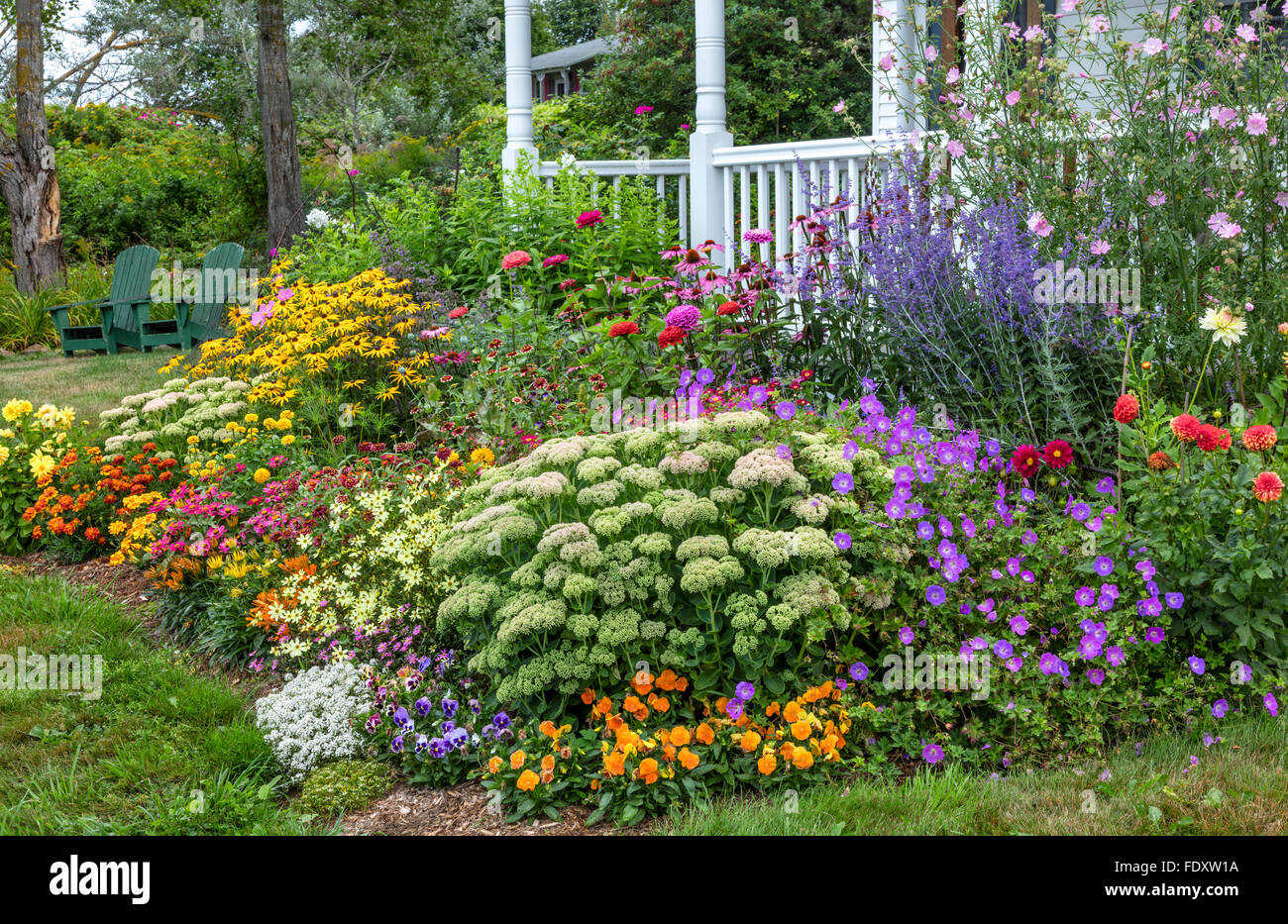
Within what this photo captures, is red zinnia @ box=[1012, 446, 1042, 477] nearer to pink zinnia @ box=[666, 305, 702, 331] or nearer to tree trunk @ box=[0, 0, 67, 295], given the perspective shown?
pink zinnia @ box=[666, 305, 702, 331]

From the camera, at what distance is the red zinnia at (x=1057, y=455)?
3302mm

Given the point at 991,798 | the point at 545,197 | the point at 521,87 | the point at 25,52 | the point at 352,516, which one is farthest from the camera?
the point at 25,52

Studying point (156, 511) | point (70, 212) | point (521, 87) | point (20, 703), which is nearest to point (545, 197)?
point (521, 87)

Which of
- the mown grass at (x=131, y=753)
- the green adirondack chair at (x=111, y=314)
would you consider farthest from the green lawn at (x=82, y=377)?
the mown grass at (x=131, y=753)

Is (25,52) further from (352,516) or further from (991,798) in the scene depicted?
(991,798)

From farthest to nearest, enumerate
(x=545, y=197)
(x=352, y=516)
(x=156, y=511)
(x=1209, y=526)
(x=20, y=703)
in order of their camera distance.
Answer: (x=545, y=197) < (x=156, y=511) < (x=352, y=516) < (x=20, y=703) < (x=1209, y=526)

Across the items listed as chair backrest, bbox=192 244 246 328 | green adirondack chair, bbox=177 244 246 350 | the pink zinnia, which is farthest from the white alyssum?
chair backrest, bbox=192 244 246 328

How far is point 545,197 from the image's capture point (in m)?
6.95

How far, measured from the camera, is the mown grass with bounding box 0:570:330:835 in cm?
275

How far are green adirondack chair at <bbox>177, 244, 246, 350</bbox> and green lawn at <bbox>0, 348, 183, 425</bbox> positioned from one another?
0.34 metres

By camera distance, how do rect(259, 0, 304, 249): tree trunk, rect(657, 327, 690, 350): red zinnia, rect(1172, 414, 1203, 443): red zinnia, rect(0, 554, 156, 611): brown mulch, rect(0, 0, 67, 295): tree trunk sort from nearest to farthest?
1. rect(1172, 414, 1203, 443): red zinnia
2. rect(657, 327, 690, 350): red zinnia
3. rect(0, 554, 156, 611): brown mulch
4. rect(259, 0, 304, 249): tree trunk
5. rect(0, 0, 67, 295): tree trunk

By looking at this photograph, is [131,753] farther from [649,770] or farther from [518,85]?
[518,85]

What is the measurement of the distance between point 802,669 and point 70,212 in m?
16.1

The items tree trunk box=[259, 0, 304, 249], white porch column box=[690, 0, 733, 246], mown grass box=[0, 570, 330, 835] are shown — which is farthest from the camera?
tree trunk box=[259, 0, 304, 249]
